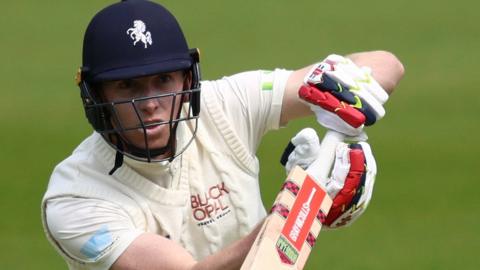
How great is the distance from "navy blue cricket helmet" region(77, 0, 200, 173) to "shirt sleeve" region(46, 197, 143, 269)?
0.71 feet

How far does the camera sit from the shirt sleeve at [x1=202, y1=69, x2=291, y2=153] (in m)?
5.19

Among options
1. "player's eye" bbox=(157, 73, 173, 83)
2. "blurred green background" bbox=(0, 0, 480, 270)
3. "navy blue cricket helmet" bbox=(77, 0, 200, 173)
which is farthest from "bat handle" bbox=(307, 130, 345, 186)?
"blurred green background" bbox=(0, 0, 480, 270)

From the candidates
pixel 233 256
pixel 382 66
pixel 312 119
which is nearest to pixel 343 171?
pixel 233 256

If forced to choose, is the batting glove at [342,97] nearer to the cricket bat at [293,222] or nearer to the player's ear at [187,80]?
the cricket bat at [293,222]

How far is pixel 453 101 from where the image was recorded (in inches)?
400

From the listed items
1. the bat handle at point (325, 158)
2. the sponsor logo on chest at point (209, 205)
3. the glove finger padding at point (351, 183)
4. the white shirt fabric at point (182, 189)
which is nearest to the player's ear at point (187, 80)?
the white shirt fabric at point (182, 189)

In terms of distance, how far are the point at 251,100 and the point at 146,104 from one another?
A: 0.57 m

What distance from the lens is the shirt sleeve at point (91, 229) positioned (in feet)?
15.6

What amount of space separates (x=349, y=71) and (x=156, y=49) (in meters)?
0.66

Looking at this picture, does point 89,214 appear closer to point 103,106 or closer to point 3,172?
point 103,106

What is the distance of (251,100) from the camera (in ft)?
17.1

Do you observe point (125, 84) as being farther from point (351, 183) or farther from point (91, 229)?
point (351, 183)

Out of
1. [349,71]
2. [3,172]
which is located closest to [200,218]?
[349,71]

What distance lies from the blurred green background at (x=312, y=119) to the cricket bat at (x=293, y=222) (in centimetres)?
330
